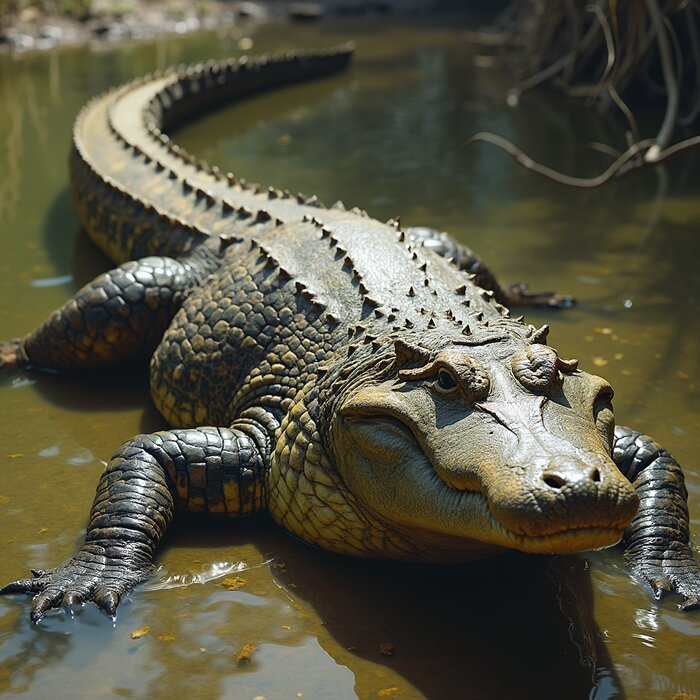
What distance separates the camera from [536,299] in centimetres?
618

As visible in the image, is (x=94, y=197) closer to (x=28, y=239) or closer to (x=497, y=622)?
(x=28, y=239)

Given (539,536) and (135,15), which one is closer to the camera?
(539,536)

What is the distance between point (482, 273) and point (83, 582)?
313 cm

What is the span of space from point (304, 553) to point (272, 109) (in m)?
8.29

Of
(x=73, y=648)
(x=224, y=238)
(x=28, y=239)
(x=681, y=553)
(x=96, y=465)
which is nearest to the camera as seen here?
(x=73, y=648)

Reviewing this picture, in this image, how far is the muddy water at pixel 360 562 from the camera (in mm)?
3139

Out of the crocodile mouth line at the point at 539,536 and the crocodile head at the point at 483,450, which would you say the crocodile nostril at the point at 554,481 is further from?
the crocodile mouth line at the point at 539,536

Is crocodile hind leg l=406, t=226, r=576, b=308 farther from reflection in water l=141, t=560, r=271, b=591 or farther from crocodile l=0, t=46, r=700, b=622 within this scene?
reflection in water l=141, t=560, r=271, b=591

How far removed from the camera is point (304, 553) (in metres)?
3.77

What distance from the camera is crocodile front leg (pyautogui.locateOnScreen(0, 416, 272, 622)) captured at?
346 centimetres

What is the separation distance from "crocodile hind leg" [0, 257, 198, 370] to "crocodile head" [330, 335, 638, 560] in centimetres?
171

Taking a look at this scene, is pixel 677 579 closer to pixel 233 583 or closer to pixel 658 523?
pixel 658 523

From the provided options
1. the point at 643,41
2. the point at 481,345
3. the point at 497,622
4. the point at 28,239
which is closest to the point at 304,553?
the point at 497,622

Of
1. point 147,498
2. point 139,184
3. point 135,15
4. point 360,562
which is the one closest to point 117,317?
point 139,184
